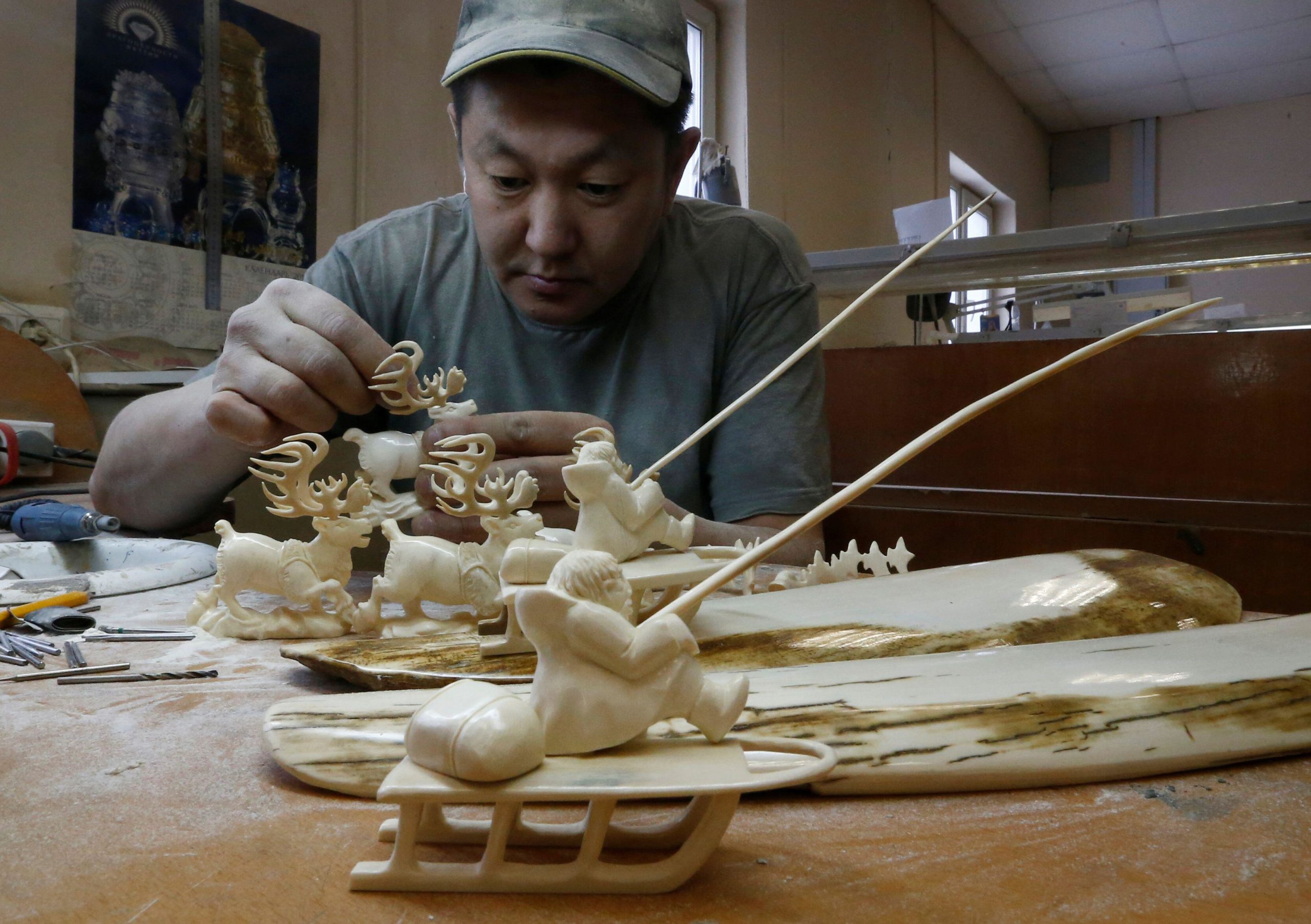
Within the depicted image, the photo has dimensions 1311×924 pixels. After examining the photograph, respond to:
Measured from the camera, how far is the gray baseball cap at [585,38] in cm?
140

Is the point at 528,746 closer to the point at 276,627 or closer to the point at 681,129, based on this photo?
the point at 276,627

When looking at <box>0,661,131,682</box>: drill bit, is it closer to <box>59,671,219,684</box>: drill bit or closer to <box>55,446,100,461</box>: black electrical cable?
<box>59,671,219,684</box>: drill bit

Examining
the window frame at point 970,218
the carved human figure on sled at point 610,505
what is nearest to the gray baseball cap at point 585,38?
the carved human figure on sled at point 610,505

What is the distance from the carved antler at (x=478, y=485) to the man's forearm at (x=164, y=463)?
2.23ft

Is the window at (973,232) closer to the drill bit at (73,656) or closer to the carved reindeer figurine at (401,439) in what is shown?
the carved reindeer figurine at (401,439)

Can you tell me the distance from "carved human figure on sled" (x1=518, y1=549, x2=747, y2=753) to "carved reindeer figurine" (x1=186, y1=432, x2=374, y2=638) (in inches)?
22.5

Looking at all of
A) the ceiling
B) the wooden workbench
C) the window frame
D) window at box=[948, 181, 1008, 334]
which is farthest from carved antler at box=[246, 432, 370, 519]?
the ceiling

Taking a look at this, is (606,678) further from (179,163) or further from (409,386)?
(179,163)

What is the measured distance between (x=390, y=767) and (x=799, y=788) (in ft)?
0.88

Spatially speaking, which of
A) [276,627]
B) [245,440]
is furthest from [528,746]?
[245,440]

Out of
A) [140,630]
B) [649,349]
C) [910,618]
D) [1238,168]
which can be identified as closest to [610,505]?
[910,618]

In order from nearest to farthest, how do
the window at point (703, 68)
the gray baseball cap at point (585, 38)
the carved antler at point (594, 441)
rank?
1. the carved antler at point (594, 441)
2. the gray baseball cap at point (585, 38)
3. the window at point (703, 68)

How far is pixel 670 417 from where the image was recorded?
1845mm

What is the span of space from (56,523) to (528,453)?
799 millimetres
